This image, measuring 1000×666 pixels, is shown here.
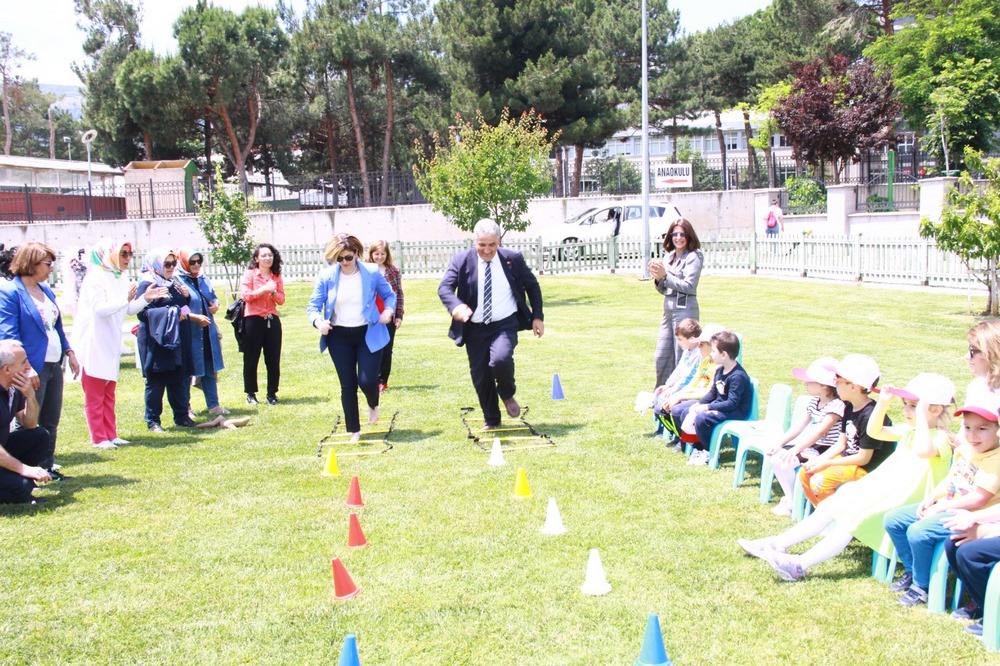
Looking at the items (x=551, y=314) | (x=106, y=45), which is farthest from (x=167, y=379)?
(x=106, y=45)

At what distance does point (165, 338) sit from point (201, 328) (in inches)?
27.2

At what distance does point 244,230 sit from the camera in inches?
786

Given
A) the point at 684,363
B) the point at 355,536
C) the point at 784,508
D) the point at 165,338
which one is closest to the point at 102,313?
the point at 165,338

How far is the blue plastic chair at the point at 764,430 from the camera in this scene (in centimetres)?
661

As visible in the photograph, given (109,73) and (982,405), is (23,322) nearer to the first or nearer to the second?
(982,405)

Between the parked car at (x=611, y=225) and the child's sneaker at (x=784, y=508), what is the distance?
2324 centimetres

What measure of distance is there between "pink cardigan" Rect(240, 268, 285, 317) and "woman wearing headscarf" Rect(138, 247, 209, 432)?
3.41 feet

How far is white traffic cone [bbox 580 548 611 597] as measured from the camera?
4814 millimetres

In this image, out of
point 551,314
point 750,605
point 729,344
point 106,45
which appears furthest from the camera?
point 106,45

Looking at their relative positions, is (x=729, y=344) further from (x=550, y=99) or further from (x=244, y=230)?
(x=550, y=99)

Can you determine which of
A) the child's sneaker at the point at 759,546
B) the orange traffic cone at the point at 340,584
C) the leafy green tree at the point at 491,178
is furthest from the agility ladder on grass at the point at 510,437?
the leafy green tree at the point at 491,178

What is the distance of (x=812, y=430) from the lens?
18.7 ft

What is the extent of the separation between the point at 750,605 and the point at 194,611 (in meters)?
2.76

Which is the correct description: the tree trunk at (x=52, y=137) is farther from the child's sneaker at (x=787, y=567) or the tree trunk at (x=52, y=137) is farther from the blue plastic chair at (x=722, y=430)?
the child's sneaker at (x=787, y=567)
